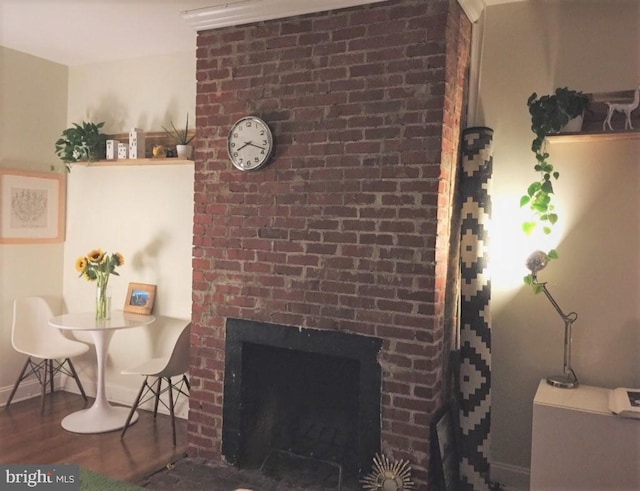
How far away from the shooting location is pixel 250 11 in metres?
3.05

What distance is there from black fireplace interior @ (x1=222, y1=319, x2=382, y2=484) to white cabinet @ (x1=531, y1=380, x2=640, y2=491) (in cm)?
75

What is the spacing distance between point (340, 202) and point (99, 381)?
83.0 inches

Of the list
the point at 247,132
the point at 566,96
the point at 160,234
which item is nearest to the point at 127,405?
the point at 160,234

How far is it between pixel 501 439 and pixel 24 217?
3.56 m

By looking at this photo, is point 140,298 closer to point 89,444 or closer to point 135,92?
point 89,444

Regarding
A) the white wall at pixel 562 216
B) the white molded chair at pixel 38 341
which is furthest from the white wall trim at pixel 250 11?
the white molded chair at pixel 38 341

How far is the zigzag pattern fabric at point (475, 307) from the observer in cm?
297

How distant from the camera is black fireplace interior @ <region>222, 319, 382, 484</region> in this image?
2859 millimetres

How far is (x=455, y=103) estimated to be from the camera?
2893 mm

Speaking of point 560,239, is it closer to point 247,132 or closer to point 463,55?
point 463,55

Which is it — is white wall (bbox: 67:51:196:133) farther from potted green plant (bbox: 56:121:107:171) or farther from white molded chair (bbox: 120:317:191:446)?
white molded chair (bbox: 120:317:191:446)

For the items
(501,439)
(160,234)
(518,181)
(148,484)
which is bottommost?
(148,484)

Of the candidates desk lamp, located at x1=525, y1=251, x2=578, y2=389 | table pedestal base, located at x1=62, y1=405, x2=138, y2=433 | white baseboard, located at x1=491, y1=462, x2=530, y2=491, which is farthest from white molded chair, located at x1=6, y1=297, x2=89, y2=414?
desk lamp, located at x1=525, y1=251, x2=578, y2=389

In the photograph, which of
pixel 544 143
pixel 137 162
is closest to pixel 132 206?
pixel 137 162
